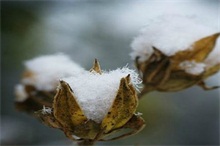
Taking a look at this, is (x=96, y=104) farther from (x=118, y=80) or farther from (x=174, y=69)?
(x=174, y=69)

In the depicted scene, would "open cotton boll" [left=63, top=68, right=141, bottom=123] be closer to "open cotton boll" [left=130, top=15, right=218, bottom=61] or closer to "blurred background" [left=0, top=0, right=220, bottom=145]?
"open cotton boll" [left=130, top=15, right=218, bottom=61]

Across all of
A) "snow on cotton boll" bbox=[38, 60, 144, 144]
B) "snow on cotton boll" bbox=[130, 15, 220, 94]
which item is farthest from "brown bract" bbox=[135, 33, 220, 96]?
"snow on cotton boll" bbox=[38, 60, 144, 144]

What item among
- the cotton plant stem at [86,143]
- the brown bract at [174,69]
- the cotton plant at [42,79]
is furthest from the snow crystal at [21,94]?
the cotton plant stem at [86,143]

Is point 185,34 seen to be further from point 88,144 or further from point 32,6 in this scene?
point 32,6

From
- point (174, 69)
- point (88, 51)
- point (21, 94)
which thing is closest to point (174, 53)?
point (174, 69)

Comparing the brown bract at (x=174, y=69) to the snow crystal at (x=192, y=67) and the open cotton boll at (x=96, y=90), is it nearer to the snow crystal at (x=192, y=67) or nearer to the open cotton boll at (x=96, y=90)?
the snow crystal at (x=192, y=67)

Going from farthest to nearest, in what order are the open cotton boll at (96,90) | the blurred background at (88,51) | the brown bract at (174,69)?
the blurred background at (88,51) < the brown bract at (174,69) < the open cotton boll at (96,90)

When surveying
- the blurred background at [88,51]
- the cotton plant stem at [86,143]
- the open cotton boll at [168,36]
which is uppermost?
the blurred background at [88,51]
